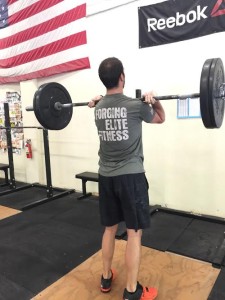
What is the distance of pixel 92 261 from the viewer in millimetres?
2152

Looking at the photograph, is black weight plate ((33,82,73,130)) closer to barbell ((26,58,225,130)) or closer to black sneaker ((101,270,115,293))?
barbell ((26,58,225,130))

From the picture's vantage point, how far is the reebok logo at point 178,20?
2656 mm

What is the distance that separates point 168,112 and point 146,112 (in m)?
1.55

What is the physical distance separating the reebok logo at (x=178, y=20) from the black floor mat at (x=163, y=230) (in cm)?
200

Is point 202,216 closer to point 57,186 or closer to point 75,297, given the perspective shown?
point 75,297

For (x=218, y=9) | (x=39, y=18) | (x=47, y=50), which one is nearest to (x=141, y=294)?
(x=218, y=9)

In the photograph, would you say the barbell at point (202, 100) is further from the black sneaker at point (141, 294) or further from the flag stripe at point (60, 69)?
the flag stripe at point (60, 69)

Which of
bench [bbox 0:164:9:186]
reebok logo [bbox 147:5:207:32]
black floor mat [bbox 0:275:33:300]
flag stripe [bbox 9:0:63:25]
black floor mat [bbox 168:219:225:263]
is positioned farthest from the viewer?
bench [bbox 0:164:9:186]

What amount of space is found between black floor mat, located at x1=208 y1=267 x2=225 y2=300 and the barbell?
1.03 meters

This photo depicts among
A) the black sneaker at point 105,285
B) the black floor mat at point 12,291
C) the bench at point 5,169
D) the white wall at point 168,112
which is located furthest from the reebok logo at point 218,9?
the bench at point 5,169

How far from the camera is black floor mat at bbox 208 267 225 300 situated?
1.68 metres

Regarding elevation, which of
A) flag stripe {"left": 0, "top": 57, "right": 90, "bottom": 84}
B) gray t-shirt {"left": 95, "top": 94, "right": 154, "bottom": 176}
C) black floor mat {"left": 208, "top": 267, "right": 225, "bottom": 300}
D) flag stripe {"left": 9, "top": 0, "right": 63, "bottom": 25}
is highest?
flag stripe {"left": 9, "top": 0, "right": 63, "bottom": 25}

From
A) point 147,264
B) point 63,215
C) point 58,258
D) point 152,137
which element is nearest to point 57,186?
point 63,215

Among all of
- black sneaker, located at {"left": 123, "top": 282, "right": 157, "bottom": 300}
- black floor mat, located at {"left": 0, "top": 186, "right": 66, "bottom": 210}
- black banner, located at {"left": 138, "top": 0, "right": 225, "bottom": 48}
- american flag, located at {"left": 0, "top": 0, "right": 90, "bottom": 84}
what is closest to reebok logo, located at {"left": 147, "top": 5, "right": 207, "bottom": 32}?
black banner, located at {"left": 138, "top": 0, "right": 225, "bottom": 48}
